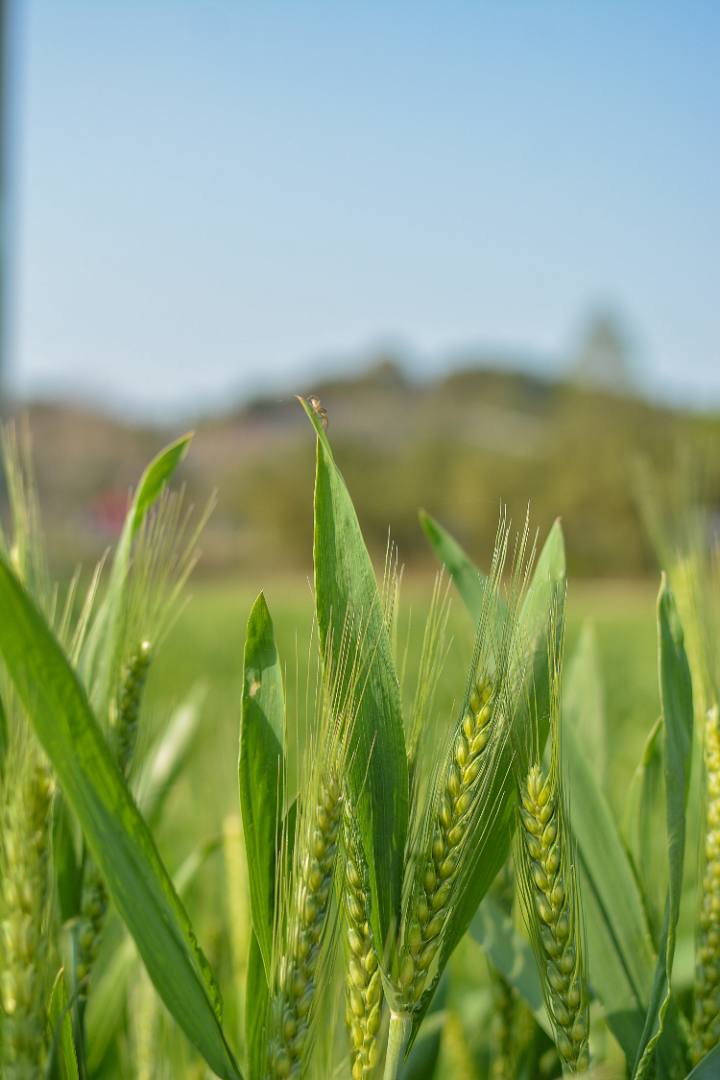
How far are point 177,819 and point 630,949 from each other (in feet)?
→ 3.56

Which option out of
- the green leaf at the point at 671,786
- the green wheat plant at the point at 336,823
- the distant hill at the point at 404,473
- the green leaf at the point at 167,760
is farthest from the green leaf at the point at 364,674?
the distant hill at the point at 404,473

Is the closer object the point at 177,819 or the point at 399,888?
the point at 399,888

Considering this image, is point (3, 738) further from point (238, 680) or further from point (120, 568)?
point (238, 680)

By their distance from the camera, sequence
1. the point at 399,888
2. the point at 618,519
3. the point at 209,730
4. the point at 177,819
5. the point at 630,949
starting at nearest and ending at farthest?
the point at 399,888 → the point at 630,949 → the point at 177,819 → the point at 209,730 → the point at 618,519

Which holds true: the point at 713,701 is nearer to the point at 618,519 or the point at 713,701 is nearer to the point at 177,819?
the point at 177,819

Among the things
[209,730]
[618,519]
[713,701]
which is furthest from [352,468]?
[713,701]

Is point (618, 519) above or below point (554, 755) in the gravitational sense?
below

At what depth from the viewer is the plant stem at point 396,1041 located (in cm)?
30

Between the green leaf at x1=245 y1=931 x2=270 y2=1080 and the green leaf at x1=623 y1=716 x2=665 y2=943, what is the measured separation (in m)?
0.18

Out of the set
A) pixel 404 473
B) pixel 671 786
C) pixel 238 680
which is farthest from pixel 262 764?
pixel 404 473

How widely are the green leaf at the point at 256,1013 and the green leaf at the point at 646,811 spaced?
0.18 metres

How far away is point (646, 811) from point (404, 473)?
12.8m

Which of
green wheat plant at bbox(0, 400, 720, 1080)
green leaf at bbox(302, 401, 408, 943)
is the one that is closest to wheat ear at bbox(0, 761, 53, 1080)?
green wheat plant at bbox(0, 400, 720, 1080)

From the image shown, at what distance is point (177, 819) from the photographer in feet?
4.70
